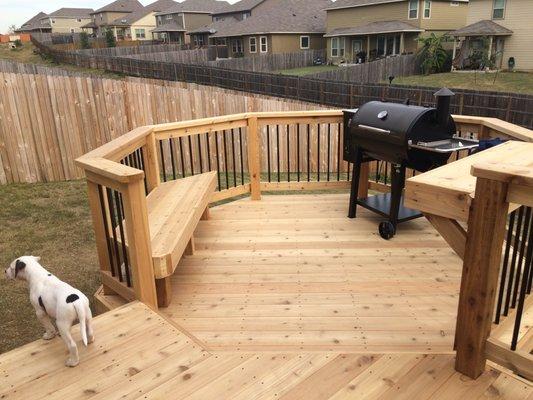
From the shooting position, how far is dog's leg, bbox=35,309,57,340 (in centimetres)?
242

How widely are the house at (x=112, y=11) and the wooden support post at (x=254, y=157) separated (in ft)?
206

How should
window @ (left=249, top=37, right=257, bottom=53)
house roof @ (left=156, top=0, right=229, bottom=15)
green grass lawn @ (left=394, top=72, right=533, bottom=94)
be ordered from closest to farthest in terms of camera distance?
green grass lawn @ (left=394, top=72, right=533, bottom=94) < window @ (left=249, top=37, right=257, bottom=53) < house roof @ (left=156, top=0, right=229, bottom=15)

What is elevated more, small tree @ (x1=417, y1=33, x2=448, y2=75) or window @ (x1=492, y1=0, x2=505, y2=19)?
window @ (x1=492, y1=0, x2=505, y2=19)

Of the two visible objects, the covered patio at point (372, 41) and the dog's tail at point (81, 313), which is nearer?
the dog's tail at point (81, 313)

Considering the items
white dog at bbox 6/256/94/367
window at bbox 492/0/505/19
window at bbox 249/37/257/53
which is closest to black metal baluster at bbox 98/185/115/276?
white dog at bbox 6/256/94/367

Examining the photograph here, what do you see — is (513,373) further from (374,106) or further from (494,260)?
(374,106)

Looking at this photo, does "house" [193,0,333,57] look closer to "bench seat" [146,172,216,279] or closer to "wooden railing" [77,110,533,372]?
"wooden railing" [77,110,533,372]

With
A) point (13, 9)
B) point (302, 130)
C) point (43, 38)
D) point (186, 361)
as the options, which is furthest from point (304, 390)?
point (13, 9)

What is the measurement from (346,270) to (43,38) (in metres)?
65.2

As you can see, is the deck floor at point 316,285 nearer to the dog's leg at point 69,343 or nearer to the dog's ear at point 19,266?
the dog's leg at point 69,343

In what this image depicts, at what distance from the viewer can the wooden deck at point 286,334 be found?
2.24 metres

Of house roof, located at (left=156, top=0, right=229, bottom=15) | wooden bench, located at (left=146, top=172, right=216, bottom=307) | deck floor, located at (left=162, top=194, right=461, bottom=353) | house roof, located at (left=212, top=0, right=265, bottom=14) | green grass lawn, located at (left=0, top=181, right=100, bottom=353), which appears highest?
house roof, located at (left=156, top=0, right=229, bottom=15)

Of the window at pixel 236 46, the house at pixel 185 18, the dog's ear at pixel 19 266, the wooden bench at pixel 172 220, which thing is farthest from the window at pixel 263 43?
the dog's ear at pixel 19 266

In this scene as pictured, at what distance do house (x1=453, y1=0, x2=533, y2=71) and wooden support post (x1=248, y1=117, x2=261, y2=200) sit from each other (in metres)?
21.5
